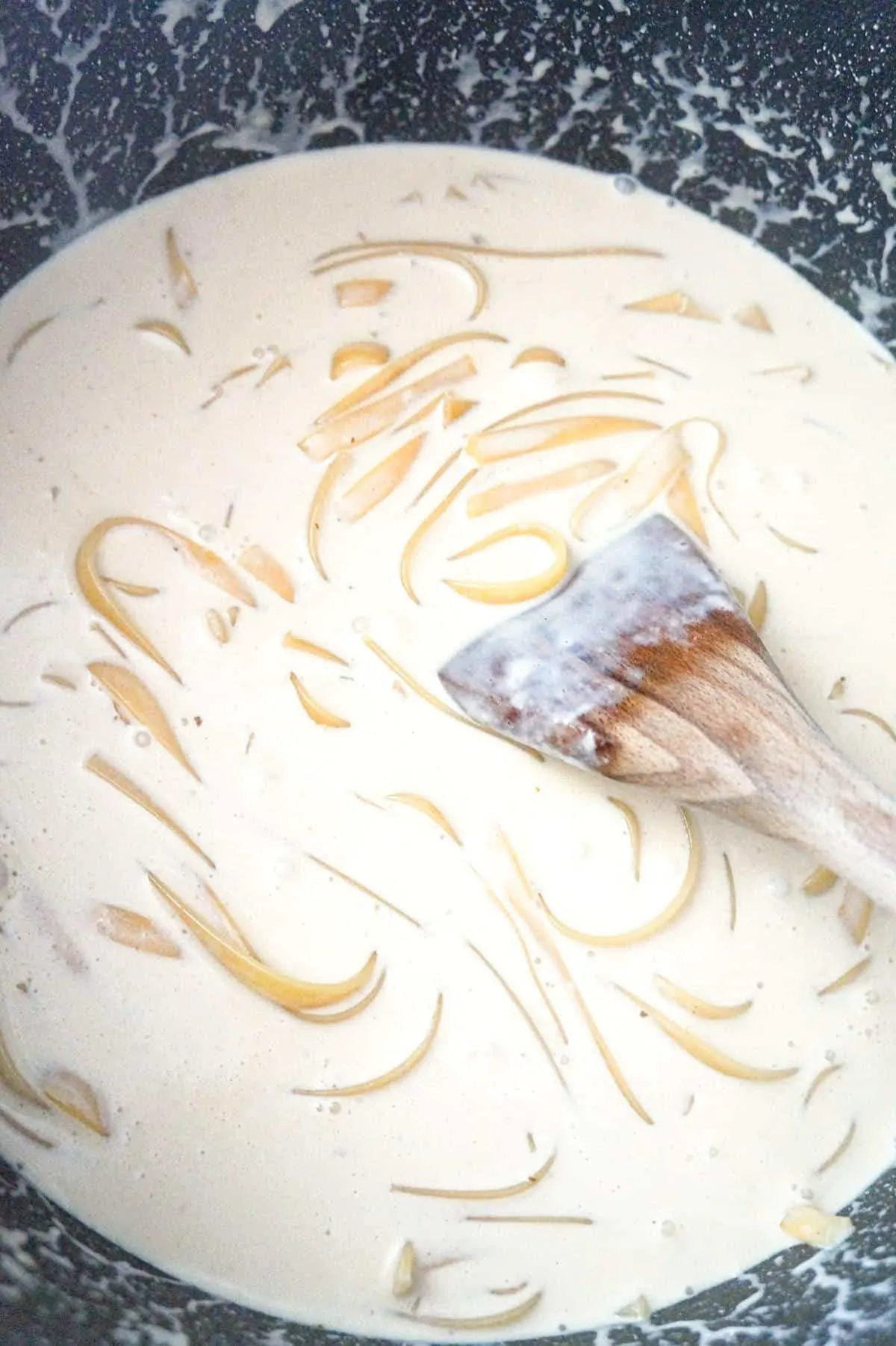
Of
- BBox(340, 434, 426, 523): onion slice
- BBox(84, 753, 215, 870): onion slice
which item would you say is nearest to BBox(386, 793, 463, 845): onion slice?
BBox(84, 753, 215, 870): onion slice

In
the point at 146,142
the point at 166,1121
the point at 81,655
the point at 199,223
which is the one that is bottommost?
the point at 166,1121

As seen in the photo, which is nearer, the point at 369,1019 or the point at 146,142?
the point at 369,1019

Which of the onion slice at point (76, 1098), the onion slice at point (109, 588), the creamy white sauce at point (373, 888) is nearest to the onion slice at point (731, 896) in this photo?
the creamy white sauce at point (373, 888)

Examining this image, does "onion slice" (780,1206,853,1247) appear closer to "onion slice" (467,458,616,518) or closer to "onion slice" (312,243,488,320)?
"onion slice" (467,458,616,518)

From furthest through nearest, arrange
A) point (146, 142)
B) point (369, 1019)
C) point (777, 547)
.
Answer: point (146, 142)
point (777, 547)
point (369, 1019)

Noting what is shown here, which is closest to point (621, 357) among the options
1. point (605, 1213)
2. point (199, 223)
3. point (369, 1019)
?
point (199, 223)

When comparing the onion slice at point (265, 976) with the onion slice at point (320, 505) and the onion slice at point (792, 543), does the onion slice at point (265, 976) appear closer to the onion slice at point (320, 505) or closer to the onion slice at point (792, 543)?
the onion slice at point (320, 505)

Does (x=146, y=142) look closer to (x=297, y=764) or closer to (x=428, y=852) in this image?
(x=297, y=764)
